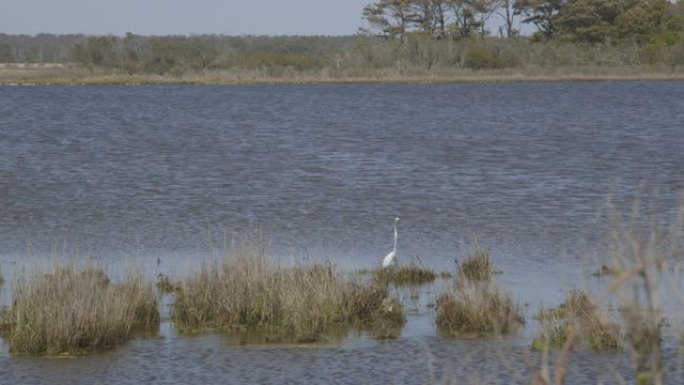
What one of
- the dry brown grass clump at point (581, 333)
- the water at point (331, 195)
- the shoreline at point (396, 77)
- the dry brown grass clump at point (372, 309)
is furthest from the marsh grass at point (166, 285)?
the shoreline at point (396, 77)

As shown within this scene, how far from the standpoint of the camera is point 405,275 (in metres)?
14.6

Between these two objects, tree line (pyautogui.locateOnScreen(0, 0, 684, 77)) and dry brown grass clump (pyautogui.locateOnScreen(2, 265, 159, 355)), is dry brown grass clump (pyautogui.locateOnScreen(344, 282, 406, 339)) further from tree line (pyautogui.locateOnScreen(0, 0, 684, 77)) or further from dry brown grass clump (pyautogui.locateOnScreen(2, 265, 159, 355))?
tree line (pyautogui.locateOnScreen(0, 0, 684, 77))

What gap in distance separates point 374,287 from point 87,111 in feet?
164

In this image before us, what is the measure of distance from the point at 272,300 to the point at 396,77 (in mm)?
79282

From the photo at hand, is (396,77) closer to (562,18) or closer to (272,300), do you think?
(562,18)

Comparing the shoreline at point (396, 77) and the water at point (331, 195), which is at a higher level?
the shoreline at point (396, 77)

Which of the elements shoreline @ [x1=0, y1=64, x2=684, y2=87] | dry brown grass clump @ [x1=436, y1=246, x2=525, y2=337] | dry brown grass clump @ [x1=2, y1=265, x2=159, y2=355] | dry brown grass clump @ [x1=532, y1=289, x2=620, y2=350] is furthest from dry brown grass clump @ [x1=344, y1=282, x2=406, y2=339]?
shoreline @ [x1=0, y1=64, x2=684, y2=87]

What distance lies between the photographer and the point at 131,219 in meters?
21.5

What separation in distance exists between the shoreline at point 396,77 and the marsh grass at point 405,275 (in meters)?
76.1

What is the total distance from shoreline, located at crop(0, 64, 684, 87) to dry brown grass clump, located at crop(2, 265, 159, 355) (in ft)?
261

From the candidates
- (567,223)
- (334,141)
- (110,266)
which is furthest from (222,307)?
(334,141)

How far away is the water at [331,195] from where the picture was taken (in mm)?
11172

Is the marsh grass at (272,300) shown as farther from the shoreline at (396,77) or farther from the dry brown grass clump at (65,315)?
the shoreline at (396,77)

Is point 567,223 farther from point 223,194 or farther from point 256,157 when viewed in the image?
point 256,157
